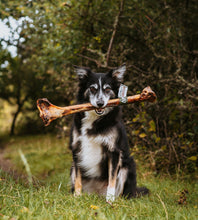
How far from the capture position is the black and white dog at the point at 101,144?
11.7 ft

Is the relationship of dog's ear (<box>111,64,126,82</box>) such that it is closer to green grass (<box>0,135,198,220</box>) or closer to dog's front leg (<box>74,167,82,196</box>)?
dog's front leg (<box>74,167,82,196</box>)

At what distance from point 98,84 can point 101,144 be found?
827 millimetres

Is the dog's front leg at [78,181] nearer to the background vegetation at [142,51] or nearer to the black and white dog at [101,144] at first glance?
the black and white dog at [101,144]

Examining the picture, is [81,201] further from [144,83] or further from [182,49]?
[182,49]

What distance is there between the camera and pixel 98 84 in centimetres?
366

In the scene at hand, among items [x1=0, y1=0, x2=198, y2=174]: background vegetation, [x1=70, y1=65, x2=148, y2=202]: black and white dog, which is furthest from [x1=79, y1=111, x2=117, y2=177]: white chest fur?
[x1=0, y1=0, x2=198, y2=174]: background vegetation

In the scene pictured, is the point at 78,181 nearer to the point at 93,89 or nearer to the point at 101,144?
the point at 101,144

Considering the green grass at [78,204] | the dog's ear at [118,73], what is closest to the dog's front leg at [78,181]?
the green grass at [78,204]

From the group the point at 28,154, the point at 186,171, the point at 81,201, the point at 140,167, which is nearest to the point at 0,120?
the point at 28,154

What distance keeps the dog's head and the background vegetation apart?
4.80ft

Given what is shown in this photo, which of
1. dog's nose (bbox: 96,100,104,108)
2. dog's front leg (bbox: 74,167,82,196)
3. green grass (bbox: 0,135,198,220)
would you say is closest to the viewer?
green grass (bbox: 0,135,198,220)

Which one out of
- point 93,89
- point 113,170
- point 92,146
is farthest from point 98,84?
point 113,170

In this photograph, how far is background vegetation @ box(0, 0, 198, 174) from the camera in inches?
211

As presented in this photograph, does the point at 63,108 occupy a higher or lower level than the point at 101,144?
higher
